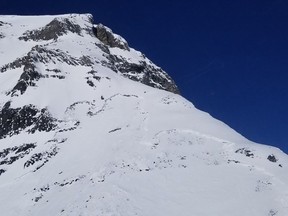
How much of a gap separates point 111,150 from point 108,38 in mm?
48700

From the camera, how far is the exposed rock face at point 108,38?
8875 cm

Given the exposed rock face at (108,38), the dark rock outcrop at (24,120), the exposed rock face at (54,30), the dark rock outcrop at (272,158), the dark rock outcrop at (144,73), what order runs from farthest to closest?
1. the exposed rock face at (108,38)
2. the exposed rock face at (54,30)
3. the dark rock outcrop at (144,73)
4. the dark rock outcrop at (24,120)
5. the dark rock outcrop at (272,158)

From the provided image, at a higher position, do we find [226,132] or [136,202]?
[226,132]

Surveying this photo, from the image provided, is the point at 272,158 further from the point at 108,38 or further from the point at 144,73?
→ the point at 108,38

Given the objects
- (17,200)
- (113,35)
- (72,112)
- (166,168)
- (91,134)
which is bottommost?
(17,200)

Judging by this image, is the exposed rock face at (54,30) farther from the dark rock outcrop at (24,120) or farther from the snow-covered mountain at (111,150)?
the dark rock outcrop at (24,120)

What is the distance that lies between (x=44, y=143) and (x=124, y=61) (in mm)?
32641

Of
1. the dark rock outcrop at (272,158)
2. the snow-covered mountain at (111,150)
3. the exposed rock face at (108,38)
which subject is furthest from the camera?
the exposed rock face at (108,38)

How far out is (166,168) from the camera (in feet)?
131

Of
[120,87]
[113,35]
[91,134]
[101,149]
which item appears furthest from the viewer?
→ [113,35]

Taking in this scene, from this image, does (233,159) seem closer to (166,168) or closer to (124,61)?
(166,168)

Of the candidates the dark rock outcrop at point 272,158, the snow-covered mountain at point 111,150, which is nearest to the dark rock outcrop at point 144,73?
the snow-covered mountain at point 111,150

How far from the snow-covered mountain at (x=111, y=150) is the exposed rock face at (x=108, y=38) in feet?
28.8

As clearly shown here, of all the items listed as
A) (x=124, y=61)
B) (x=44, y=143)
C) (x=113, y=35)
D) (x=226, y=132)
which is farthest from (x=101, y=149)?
(x=113, y=35)
